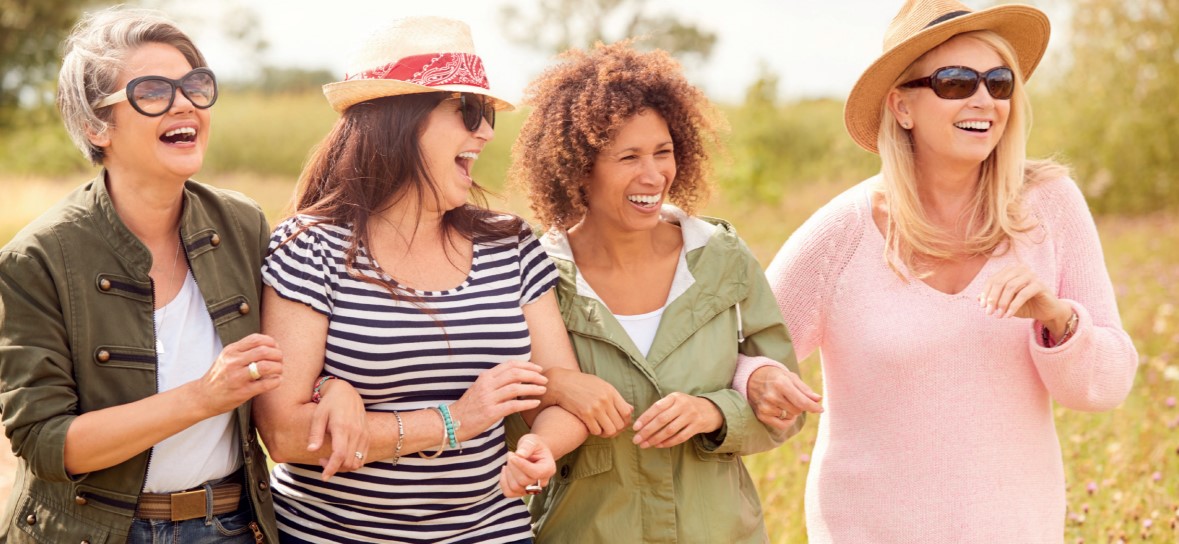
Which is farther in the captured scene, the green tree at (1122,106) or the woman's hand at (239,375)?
the green tree at (1122,106)

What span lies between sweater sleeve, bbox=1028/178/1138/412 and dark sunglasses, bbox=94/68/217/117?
7.60 feet

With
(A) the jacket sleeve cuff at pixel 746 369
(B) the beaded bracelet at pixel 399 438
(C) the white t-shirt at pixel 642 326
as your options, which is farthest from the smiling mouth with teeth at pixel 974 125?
(B) the beaded bracelet at pixel 399 438

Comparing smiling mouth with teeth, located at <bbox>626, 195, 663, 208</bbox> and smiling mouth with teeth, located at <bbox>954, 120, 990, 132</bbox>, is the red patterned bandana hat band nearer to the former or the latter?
smiling mouth with teeth, located at <bbox>626, 195, 663, 208</bbox>

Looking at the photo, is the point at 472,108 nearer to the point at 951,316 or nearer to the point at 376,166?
the point at 376,166

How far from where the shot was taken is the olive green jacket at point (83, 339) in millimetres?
2473

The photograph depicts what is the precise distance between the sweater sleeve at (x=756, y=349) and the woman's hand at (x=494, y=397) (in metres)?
0.54

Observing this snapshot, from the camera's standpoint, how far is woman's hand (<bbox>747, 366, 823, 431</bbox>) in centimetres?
299

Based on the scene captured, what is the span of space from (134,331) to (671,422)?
132cm

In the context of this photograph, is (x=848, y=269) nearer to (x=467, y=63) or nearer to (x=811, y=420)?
(x=467, y=63)

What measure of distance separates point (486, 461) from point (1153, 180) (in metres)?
18.7

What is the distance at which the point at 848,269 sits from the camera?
3.44 metres

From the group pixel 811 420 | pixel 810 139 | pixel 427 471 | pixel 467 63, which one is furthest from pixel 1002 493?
pixel 810 139

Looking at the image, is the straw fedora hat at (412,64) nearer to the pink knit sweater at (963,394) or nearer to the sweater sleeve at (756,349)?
the sweater sleeve at (756,349)

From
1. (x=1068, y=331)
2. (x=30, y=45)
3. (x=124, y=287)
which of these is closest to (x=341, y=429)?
(x=124, y=287)
